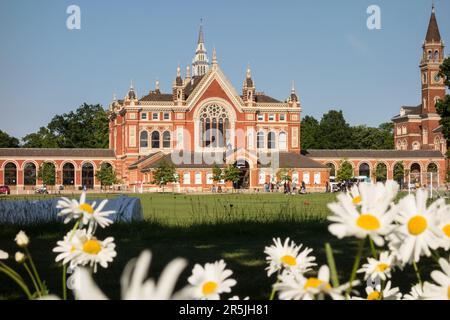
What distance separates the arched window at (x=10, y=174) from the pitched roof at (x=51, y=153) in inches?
56.8

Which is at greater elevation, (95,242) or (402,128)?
(402,128)

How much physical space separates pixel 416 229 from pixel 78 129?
100385mm

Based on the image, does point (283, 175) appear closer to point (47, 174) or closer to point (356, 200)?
point (47, 174)

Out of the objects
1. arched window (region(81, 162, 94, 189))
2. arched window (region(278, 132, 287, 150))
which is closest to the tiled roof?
arched window (region(278, 132, 287, 150))

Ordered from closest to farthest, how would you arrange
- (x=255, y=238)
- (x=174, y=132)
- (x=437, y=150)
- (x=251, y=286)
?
(x=251, y=286), (x=255, y=238), (x=174, y=132), (x=437, y=150)

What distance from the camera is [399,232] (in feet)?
7.59

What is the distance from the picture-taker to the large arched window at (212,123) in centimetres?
7162

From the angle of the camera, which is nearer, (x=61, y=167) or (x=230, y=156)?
(x=230, y=156)

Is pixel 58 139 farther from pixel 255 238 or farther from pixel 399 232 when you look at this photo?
pixel 399 232

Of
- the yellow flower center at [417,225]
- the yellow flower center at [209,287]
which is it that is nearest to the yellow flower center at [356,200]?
the yellow flower center at [417,225]

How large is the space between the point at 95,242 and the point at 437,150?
83.1m

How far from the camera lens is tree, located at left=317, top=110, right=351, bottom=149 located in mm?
103375
